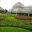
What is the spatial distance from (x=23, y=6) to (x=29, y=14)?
508 millimetres

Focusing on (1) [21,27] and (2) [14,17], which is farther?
(2) [14,17]

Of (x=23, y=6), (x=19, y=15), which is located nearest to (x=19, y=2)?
(x=23, y=6)

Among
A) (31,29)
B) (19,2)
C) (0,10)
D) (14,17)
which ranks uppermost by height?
(19,2)

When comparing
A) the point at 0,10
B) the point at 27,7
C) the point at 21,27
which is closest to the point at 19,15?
the point at 27,7

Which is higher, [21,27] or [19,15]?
[19,15]

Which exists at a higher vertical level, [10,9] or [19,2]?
[19,2]

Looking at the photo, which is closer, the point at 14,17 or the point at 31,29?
the point at 31,29

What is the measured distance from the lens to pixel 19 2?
5598 millimetres

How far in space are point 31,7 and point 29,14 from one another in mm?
432

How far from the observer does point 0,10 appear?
586 centimetres

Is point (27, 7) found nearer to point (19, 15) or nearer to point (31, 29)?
point (19, 15)

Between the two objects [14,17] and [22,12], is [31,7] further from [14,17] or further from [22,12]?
[14,17]

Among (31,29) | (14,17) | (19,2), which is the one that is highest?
(19,2)

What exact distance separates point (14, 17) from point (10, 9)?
461 mm
